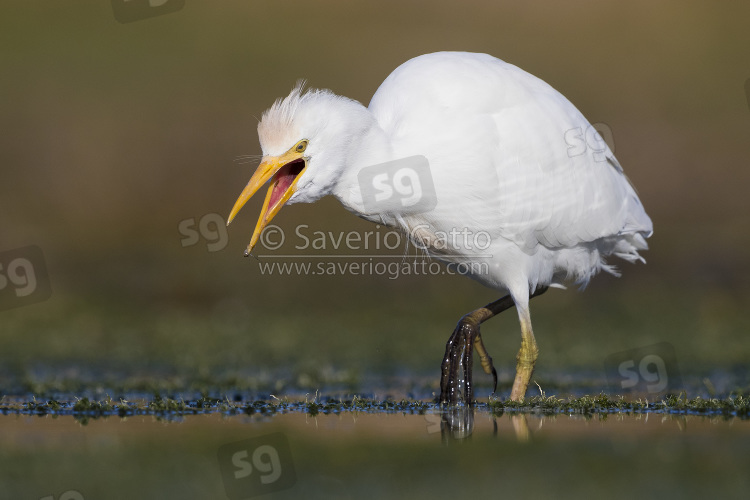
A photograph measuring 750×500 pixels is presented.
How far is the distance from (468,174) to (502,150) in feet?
1.48

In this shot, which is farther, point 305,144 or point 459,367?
point 459,367

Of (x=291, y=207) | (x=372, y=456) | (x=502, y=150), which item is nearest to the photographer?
(x=372, y=456)

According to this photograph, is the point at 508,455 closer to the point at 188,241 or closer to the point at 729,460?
the point at 729,460

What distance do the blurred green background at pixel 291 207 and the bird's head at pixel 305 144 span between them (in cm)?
226

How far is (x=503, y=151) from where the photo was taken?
8.09 metres

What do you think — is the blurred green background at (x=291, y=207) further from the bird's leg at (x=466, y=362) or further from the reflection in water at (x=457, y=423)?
the reflection in water at (x=457, y=423)

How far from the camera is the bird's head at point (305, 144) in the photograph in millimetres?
7297

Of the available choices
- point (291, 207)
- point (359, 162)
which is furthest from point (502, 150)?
point (291, 207)

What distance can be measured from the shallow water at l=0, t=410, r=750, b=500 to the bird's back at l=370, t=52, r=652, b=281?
1.50 meters

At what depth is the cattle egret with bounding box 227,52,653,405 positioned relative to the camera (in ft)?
24.2

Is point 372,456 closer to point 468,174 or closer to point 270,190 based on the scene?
point 270,190

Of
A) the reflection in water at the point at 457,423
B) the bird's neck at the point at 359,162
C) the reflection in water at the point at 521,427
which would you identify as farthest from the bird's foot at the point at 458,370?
the bird's neck at the point at 359,162

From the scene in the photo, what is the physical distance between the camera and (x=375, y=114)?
8.11 metres

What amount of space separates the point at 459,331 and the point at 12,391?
352cm
